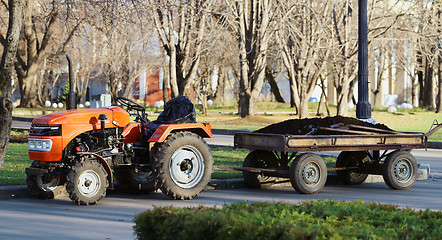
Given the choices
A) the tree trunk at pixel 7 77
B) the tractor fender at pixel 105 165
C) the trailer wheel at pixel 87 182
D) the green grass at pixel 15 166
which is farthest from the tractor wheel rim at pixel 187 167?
the tree trunk at pixel 7 77

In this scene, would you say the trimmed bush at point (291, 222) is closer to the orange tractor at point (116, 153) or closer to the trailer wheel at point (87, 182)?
the trailer wheel at point (87, 182)

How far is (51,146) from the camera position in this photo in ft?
33.9

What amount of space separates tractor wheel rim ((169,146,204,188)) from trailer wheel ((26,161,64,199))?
74.5 inches

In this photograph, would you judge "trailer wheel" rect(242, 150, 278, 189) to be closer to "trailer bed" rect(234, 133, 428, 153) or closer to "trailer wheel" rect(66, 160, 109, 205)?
"trailer bed" rect(234, 133, 428, 153)

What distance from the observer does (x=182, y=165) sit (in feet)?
36.7

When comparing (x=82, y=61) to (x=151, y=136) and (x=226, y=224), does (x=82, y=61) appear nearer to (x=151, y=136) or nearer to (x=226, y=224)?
(x=151, y=136)

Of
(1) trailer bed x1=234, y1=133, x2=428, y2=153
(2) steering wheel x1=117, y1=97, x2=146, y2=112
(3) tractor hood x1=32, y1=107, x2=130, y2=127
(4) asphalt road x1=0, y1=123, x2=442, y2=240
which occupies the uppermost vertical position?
(2) steering wheel x1=117, y1=97, x2=146, y2=112

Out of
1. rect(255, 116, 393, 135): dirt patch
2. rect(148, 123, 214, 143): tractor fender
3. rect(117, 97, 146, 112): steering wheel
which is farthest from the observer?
rect(255, 116, 393, 135): dirt patch

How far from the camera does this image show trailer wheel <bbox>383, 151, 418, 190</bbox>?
41.7ft

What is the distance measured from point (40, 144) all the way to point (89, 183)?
977mm

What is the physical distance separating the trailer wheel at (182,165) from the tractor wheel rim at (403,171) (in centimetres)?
382

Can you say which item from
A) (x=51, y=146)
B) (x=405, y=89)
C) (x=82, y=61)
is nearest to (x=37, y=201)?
(x=51, y=146)

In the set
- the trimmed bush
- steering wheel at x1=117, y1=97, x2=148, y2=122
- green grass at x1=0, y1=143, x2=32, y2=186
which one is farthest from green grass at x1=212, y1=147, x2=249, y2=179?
the trimmed bush

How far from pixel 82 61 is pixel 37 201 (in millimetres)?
60979
